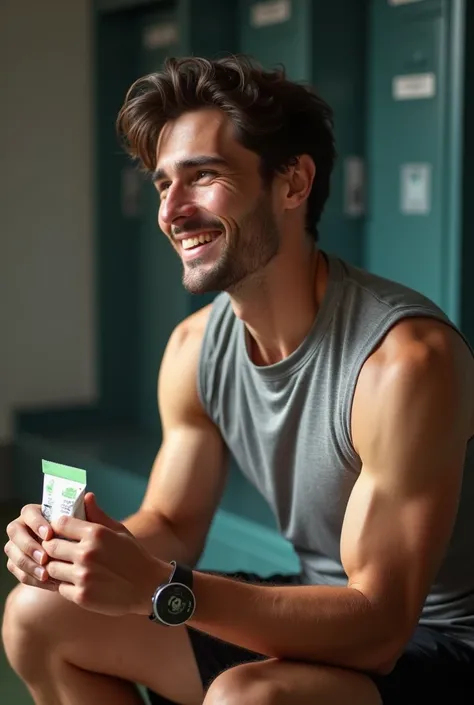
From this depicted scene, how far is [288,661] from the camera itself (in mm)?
→ 1622

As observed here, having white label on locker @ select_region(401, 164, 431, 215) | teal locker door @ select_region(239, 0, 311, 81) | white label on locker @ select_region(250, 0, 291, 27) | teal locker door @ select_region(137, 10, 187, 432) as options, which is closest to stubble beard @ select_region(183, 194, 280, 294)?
white label on locker @ select_region(401, 164, 431, 215)

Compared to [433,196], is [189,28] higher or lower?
higher

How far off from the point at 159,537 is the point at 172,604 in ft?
1.39

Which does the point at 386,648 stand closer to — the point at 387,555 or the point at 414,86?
the point at 387,555

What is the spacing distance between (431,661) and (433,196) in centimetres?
174

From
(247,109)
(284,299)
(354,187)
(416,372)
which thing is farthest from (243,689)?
(354,187)

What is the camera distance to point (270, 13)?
373cm

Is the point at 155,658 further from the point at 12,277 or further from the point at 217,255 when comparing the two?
the point at 12,277

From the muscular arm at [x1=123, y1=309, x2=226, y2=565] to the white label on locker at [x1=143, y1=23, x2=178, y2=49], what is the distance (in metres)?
2.55

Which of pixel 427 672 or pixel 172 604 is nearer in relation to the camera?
pixel 172 604

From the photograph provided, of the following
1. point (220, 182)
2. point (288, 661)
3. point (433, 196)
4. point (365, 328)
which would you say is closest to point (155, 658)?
point (288, 661)

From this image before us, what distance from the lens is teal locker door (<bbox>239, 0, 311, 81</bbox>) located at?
11.4 feet

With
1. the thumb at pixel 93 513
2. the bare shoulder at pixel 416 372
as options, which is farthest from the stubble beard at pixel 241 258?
the thumb at pixel 93 513

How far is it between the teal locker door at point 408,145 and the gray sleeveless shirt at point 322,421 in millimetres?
1327
